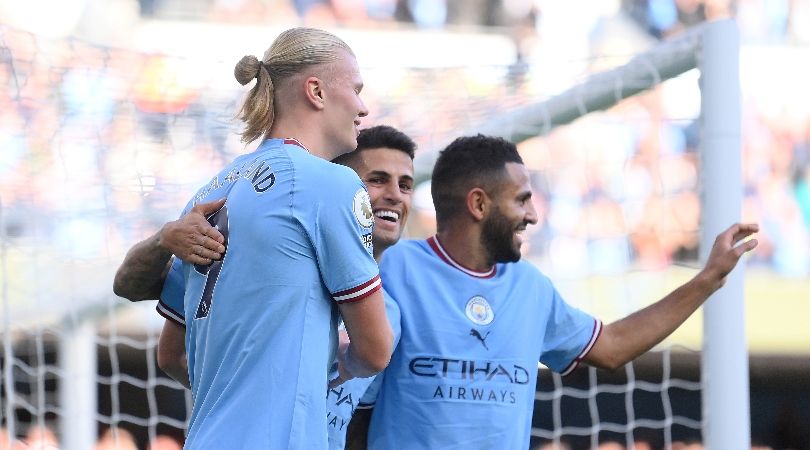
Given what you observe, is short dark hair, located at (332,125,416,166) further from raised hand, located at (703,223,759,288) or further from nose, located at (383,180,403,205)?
raised hand, located at (703,223,759,288)

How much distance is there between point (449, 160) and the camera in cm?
314

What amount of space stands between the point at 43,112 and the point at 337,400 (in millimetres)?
2045

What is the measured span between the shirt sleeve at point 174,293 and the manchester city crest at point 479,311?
0.76 meters

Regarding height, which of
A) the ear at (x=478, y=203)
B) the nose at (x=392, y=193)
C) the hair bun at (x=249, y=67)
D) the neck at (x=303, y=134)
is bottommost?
the neck at (x=303, y=134)

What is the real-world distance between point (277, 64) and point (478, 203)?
958 millimetres

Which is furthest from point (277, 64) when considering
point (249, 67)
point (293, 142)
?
point (293, 142)

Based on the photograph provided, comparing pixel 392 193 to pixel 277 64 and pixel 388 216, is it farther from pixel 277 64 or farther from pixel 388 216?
pixel 277 64

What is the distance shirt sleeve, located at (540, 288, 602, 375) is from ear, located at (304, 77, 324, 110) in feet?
3.69

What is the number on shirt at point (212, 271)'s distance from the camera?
6.79 ft

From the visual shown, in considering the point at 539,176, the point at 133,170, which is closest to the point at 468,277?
the point at 133,170

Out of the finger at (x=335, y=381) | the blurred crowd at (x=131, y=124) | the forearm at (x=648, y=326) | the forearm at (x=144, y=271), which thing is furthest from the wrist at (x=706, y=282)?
the forearm at (x=144, y=271)

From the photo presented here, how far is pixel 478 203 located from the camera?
304 centimetres

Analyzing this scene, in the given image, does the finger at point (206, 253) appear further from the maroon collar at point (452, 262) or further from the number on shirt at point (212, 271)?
the maroon collar at point (452, 262)

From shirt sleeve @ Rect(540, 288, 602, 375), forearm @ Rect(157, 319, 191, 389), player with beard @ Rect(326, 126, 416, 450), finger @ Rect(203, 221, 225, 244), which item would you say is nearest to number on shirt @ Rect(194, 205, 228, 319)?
finger @ Rect(203, 221, 225, 244)
